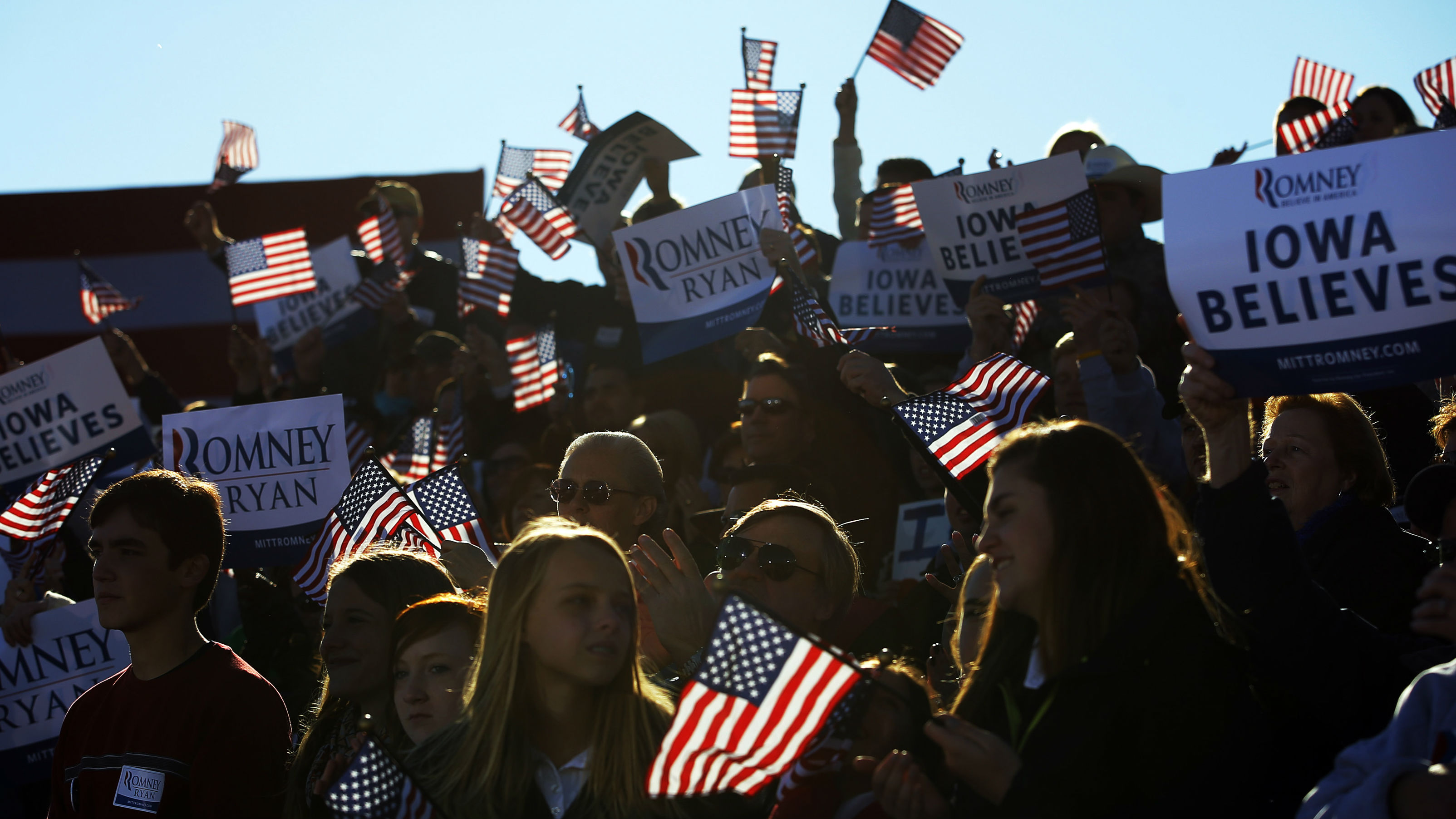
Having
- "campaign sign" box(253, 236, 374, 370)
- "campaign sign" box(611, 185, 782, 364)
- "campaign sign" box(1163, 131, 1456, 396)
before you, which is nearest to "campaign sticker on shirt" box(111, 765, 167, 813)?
"campaign sign" box(1163, 131, 1456, 396)

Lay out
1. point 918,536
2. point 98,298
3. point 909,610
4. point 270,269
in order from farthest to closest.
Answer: point 98,298
point 270,269
point 918,536
point 909,610

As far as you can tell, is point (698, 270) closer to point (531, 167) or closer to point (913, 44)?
point (913, 44)

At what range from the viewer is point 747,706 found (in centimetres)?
265

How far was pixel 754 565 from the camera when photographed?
418cm

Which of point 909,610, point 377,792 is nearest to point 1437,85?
point 909,610

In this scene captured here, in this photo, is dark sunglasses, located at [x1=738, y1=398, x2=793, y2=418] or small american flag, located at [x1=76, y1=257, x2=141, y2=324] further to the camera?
small american flag, located at [x1=76, y1=257, x2=141, y2=324]

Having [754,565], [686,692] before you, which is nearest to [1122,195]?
[754,565]

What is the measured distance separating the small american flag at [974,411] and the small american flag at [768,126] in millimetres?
4902

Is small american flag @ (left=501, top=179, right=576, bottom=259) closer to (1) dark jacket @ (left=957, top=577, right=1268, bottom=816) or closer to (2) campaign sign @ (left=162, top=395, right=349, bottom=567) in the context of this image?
(2) campaign sign @ (left=162, top=395, right=349, bottom=567)

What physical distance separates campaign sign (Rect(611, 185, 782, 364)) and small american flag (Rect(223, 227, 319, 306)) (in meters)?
4.16

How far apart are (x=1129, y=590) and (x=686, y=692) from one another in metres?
0.95

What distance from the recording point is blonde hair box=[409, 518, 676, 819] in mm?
3115

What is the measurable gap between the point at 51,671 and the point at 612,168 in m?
5.27

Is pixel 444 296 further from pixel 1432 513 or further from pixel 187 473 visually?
pixel 1432 513
